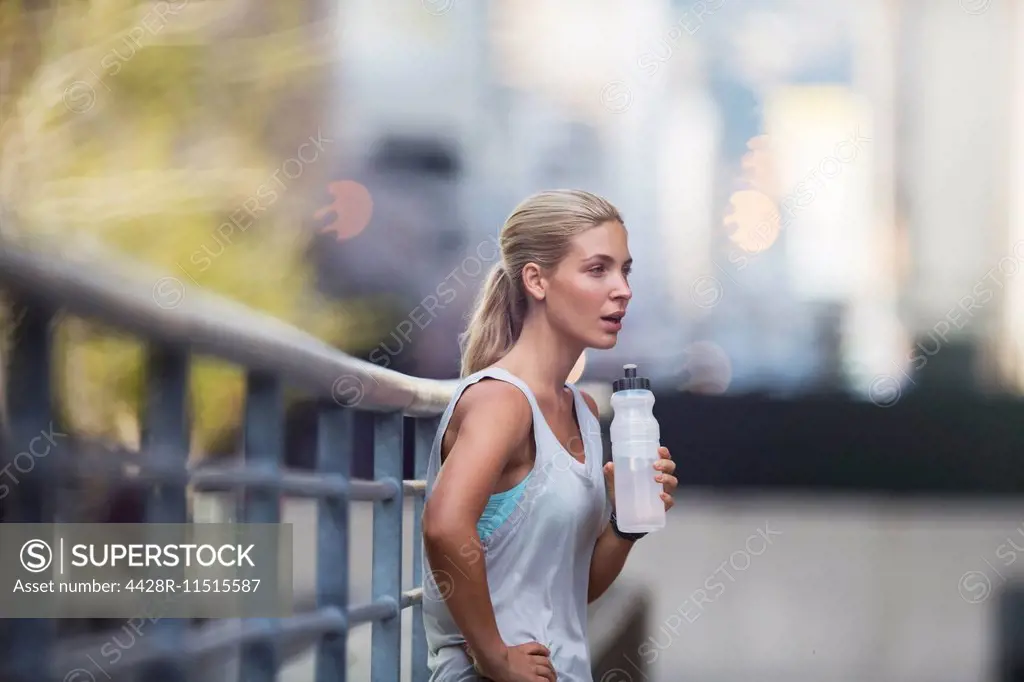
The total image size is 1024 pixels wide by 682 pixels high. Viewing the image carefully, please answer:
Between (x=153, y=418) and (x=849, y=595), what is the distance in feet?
4.90

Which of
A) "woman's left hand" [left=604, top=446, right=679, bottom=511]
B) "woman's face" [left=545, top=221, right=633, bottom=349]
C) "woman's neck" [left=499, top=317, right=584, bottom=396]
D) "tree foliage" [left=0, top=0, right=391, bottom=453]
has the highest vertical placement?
"tree foliage" [left=0, top=0, right=391, bottom=453]

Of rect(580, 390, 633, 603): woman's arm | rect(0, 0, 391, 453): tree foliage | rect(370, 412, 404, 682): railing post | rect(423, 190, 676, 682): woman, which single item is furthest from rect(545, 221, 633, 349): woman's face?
rect(0, 0, 391, 453): tree foliage

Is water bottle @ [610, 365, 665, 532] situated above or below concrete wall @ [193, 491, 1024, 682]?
above

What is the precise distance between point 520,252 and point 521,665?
1.54ft

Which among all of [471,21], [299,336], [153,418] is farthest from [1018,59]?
[153,418]

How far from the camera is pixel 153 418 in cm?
135

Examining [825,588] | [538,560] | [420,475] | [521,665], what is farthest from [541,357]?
[825,588]

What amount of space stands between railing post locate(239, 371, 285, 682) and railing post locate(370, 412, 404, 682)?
11.3 inches

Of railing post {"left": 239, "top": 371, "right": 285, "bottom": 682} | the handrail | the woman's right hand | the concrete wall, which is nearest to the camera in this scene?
the handrail

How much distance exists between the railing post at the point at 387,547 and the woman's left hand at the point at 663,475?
0.47 meters

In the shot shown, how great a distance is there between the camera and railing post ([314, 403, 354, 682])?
1.67m

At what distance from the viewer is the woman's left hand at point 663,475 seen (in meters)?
1.36

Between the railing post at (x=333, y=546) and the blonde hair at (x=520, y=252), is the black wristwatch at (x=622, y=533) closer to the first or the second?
the blonde hair at (x=520, y=252)

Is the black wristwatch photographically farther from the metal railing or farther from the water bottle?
the metal railing
